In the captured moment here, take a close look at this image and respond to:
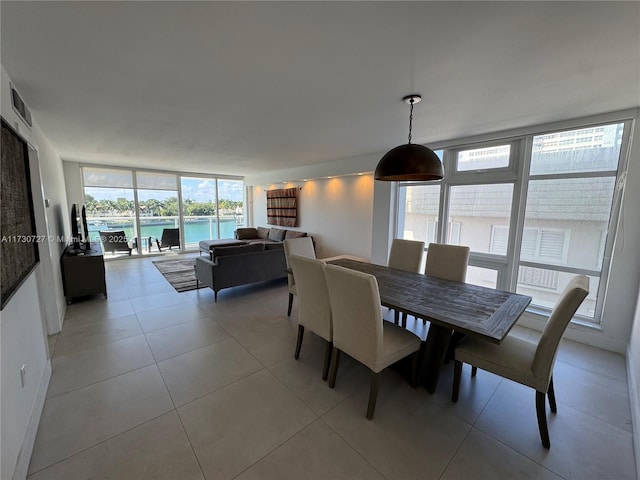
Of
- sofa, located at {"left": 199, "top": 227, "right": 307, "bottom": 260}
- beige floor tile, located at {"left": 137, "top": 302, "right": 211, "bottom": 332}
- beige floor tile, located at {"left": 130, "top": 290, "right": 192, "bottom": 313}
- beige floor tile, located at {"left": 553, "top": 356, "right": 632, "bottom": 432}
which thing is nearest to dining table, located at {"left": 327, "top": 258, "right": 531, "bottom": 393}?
beige floor tile, located at {"left": 553, "top": 356, "right": 632, "bottom": 432}

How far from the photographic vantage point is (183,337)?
286 centimetres

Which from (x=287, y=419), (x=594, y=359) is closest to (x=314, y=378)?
(x=287, y=419)

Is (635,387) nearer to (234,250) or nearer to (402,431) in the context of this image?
(402,431)

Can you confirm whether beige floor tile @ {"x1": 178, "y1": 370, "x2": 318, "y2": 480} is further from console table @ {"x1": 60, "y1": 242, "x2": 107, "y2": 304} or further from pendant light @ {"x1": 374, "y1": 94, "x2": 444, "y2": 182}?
console table @ {"x1": 60, "y1": 242, "x2": 107, "y2": 304}

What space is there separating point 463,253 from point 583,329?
163 centimetres

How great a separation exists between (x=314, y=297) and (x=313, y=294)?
28mm

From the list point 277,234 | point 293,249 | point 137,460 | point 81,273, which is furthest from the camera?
point 277,234

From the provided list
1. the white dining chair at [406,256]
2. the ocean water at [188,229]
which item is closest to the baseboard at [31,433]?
the white dining chair at [406,256]

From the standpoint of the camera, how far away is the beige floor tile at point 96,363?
212 cm

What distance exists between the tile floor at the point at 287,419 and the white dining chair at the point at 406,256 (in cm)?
116

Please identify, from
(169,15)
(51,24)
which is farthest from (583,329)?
(51,24)

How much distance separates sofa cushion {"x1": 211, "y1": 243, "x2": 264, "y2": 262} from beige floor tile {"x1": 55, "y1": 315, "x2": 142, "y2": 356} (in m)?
1.27

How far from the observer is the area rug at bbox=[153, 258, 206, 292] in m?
4.64

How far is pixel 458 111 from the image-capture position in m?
2.65
